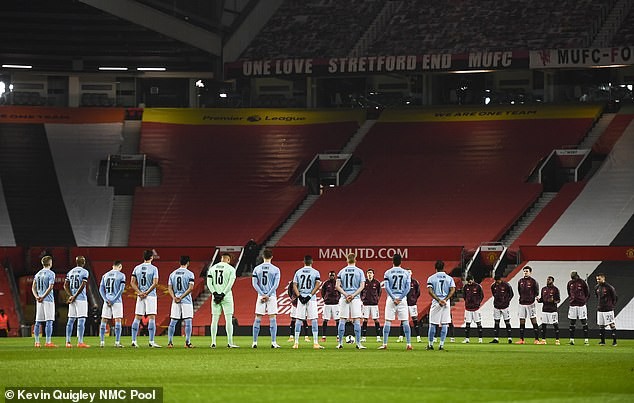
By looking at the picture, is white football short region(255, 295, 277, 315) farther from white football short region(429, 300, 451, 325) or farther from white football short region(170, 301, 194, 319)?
white football short region(429, 300, 451, 325)

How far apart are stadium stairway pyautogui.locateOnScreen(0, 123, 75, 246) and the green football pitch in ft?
66.9

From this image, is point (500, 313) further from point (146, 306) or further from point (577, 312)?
point (146, 306)

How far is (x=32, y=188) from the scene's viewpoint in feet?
160

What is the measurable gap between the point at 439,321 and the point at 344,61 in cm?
2539

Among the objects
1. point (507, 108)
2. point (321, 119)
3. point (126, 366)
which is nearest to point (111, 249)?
point (321, 119)

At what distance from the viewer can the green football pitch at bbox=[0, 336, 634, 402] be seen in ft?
51.9

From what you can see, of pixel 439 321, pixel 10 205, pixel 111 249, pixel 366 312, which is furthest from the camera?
pixel 10 205

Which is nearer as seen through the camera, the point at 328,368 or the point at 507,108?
the point at 328,368

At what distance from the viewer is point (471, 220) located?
44500 millimetres

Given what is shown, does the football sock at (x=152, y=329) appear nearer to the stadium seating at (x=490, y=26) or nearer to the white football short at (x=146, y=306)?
the white football short at (x=146, y=306)

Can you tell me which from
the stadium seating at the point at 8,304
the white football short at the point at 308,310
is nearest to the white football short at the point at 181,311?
the white football short at the point at 308,310

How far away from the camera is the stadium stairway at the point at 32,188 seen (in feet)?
153

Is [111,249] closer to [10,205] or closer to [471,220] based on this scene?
[10,205]

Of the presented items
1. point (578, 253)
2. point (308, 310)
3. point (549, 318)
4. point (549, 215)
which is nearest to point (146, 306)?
point (308, 310)
